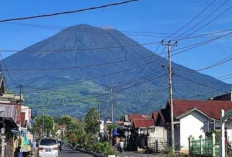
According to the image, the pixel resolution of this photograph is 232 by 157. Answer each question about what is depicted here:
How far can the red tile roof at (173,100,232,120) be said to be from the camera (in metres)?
58.4

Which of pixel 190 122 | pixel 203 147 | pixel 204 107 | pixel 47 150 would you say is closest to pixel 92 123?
pixel 204 107

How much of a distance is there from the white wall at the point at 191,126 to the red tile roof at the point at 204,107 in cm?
129

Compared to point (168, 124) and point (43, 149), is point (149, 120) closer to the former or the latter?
point (168, 124)

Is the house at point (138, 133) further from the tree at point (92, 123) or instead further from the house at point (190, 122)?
the house at point (190, 122)

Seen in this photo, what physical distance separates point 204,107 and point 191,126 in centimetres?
507

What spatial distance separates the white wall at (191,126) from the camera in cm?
5609

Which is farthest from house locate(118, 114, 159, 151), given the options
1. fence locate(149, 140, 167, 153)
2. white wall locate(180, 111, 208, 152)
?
white wall locate(180, 111, 208, 152)

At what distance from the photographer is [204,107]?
60.6 meters

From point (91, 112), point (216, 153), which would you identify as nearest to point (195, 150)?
point (216, 153)

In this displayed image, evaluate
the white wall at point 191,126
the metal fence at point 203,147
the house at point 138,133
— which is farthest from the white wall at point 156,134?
the metal fence at point 203,147

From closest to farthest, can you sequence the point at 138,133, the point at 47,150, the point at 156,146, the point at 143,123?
1. the point at 47,150
2. the point at 156,146
3. the point at 138,133
4. the point at 143,123

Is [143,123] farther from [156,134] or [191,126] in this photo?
[191,126]

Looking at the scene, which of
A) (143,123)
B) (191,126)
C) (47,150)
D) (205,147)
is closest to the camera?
(205,147)

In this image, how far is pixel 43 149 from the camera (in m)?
37.0
